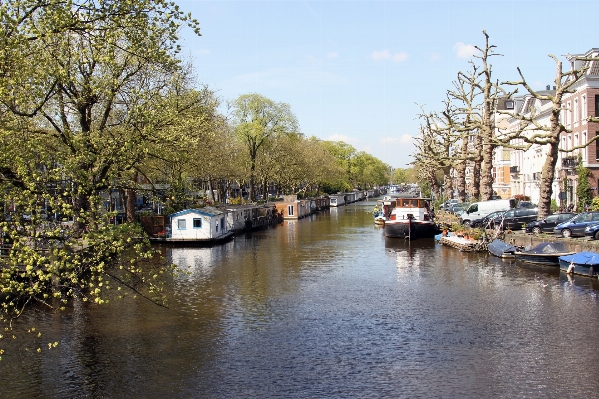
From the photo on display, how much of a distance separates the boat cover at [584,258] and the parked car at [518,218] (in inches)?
598

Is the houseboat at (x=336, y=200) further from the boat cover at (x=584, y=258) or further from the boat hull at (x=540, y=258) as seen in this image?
the boat cover at (x=584, y=258)

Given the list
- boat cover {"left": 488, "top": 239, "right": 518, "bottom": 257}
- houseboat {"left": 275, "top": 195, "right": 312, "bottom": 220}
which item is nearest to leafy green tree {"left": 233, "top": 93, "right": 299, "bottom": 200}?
houseboat {"left": 275, "top": 195, "right": 312, "bottom": 220}

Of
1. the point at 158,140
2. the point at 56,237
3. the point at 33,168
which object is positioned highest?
the point at 158,140

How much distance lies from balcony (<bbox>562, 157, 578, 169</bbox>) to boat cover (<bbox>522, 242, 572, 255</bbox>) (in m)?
29.3

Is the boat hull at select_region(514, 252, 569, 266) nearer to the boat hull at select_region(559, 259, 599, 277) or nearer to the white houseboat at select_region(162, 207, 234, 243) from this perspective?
the boat hull at select_region(559, 259, 599, 277)

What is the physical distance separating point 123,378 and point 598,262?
85.1ft

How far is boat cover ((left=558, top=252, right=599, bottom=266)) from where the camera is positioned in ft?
111

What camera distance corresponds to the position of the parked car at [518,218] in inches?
2015

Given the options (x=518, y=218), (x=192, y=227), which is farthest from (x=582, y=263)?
(x=192, y=227)

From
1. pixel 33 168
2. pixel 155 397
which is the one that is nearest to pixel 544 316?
pixel 155 397

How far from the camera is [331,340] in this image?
23359mm

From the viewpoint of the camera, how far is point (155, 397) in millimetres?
17859

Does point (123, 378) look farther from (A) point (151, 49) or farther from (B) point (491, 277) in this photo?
(B) point (491, 277)

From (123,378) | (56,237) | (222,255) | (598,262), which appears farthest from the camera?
(222,255)
